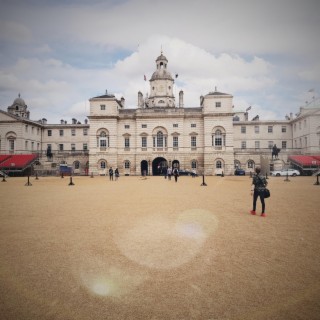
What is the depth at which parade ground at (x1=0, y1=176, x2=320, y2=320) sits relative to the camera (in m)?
3.49

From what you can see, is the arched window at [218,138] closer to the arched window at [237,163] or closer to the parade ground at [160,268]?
the arched window at [237,163]

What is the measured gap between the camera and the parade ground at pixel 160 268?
11.4 ft

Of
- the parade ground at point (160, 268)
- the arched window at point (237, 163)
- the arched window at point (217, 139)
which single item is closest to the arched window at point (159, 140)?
the arched window at point (217, 139)

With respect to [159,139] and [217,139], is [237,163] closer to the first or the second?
[217,139]

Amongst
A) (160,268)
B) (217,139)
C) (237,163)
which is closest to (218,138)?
(217,139)

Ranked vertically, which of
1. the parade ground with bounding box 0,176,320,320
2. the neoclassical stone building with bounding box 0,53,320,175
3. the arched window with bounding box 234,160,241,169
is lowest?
the parade ground with bounding box 0,176,320,320

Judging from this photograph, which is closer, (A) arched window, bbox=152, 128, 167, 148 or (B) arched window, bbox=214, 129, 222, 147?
(B) arched window, bbox=214, 129, 222, 147

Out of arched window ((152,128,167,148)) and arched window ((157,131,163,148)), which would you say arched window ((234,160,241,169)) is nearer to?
arched window ((152,128,167,148))

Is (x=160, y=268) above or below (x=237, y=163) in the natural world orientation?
below

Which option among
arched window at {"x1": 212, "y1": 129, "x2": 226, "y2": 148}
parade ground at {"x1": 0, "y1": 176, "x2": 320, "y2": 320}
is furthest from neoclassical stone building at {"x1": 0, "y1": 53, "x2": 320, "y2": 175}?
parade ground at {"x1": 0, "y1": 176, "x2": 320, "y2": 320}

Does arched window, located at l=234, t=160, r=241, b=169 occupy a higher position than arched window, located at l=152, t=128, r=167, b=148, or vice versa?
arched window, located at l=152, t=128, r=167, b=148

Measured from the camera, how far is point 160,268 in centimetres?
473

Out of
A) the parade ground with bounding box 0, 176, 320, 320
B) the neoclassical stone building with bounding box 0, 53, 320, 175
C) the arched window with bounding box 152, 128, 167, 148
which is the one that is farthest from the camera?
the arched window with bounding box 152, 128, 167, 148

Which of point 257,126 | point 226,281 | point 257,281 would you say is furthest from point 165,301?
point 257,126
